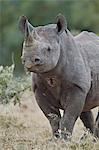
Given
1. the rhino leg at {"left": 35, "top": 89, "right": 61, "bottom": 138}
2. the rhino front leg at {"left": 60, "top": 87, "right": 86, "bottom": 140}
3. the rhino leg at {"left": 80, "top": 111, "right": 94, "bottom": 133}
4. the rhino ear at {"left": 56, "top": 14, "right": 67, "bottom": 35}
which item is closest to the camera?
the rhino ear at {"left": 56, "top": 14, "right": 67, "bottom": 35}

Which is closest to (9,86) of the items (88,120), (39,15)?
(88,120)

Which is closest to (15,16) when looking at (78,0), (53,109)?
(78,0)

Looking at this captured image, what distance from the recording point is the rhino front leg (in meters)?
9.15

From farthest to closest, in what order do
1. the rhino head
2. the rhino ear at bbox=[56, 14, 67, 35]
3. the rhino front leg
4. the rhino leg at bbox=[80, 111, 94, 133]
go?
the rhino leg at bbox=[80, 111, 94, 133] → the rhino front leg → the rhino ear at bbox=[56, 14, 67, 35] → the rhino head

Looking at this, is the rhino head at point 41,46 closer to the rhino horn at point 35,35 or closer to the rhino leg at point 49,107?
the rhino horn at point 35,35

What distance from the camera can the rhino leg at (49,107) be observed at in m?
9.39

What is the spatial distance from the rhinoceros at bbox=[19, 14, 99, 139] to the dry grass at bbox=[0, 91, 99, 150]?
25 cm

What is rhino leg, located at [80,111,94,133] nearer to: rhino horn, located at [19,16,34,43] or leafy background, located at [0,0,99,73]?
rhino horn, located at [19,16,34,43]

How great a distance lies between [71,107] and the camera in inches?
361

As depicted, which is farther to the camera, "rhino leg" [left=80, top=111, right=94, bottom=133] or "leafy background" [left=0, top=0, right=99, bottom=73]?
"leafy background" [left=0, top=0, right=99, bottom=73]

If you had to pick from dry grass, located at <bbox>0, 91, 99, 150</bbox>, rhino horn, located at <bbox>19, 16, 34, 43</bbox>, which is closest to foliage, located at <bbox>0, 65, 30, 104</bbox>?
dry grass, located at <bbox>0, 91, 99, 150</bbox>

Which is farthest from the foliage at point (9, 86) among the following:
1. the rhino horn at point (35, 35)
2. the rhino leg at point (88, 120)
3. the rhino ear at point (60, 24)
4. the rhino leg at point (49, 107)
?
the rhino horn at point (35, 35)

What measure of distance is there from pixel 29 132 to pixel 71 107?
4.77ft

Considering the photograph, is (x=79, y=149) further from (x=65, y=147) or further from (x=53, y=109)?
(x=53, y=109)
